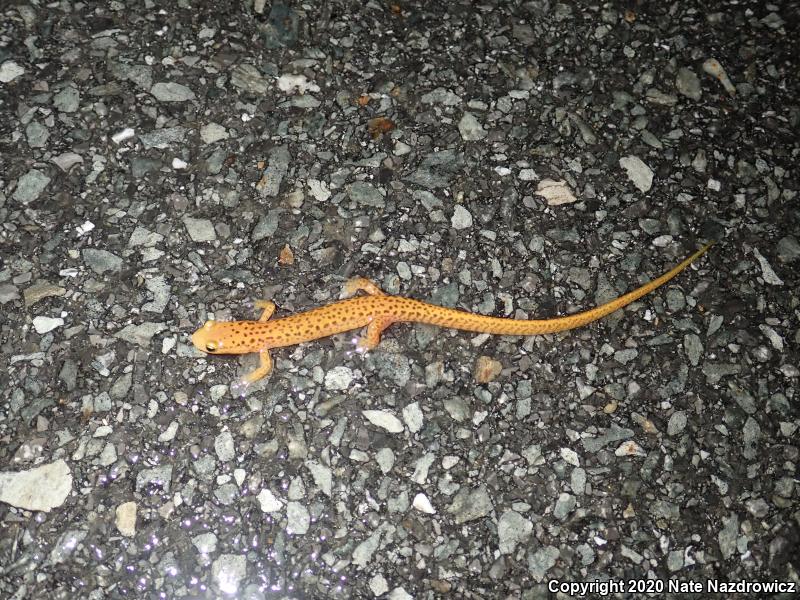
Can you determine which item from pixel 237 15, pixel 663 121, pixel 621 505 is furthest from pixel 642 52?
pixel 621 505

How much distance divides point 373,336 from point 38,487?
213 centimetres

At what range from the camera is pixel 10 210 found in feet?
14.6

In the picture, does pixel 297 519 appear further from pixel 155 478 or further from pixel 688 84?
pixel 688 84

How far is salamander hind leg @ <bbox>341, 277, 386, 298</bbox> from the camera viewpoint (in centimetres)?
434

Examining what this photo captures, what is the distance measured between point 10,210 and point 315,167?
6.94 ft

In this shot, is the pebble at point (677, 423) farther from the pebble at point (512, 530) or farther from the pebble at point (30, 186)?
the pebble at point (30, 186)

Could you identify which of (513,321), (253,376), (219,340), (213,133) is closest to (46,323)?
(219,340)

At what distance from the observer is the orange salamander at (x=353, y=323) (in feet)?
13.1

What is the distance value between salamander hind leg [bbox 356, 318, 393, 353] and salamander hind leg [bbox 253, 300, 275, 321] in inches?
23.8

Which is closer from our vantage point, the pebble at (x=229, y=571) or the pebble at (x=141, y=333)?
the pebble at (x=229, y=571)

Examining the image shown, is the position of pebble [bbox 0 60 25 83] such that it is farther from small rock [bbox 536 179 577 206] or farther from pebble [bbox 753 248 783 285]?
pebble [bbox 753 248 783 285]

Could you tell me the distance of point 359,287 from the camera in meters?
4.36

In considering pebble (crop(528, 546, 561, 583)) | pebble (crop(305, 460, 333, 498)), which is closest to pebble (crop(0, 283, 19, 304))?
pebble (crop(305, 460, 333, 498))

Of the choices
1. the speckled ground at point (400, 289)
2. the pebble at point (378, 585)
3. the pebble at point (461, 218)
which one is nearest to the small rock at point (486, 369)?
the speckled ground at point (400, 289)
